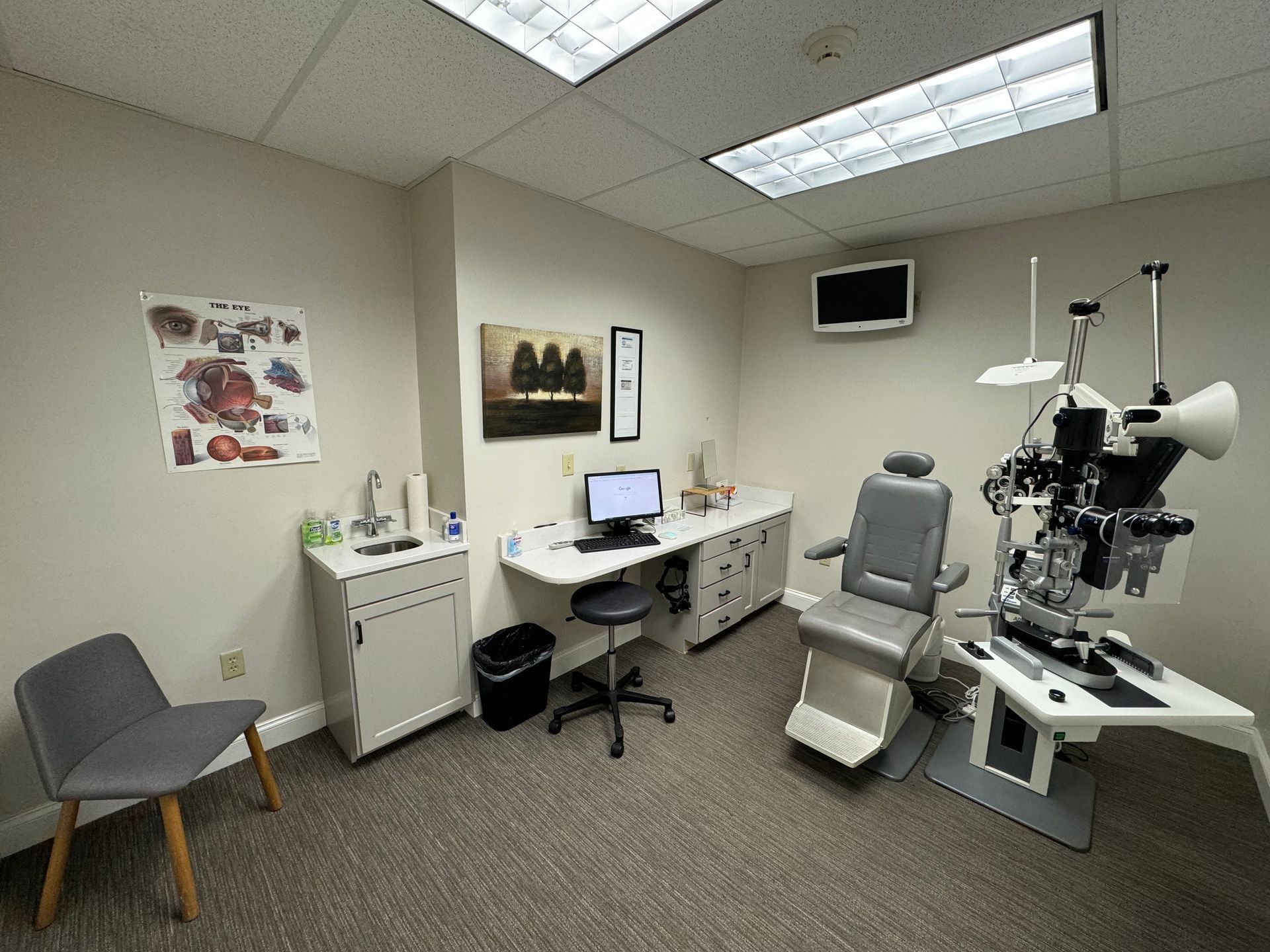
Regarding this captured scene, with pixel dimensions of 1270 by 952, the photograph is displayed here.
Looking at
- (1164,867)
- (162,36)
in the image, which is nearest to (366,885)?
(162,36)

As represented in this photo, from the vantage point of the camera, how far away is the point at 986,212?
101 inches

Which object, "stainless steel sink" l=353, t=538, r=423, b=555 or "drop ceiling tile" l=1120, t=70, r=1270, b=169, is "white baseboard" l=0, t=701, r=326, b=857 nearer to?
"stainless steel sink" l=353, t=538, r=423, b=555

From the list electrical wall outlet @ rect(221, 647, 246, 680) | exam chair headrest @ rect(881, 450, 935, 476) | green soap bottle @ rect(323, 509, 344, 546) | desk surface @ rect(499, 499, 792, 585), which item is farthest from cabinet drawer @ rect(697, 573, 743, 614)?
electrical wall outlet @ rect(221, 647, 246, 680)

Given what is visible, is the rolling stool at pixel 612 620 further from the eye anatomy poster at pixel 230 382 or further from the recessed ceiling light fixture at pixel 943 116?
the recessed ceiling light fixture at pixel 943 116

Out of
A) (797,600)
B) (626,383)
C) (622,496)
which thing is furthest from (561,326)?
(797,600)

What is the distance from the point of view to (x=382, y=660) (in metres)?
2.09

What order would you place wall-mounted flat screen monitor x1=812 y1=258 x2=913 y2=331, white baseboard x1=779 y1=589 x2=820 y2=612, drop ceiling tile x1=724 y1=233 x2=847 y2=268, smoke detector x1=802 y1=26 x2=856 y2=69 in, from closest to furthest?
smoke detector x1=802 y1=26 x2=856 y2=69
wall-mounted flat screen monitor x1=812 y1=258 x2=913 y2=331
drop ceiling tile x1=724 y1=233 x2=847 y2=268
white baseboard x1=779 y1=589 x2=820 y2=612

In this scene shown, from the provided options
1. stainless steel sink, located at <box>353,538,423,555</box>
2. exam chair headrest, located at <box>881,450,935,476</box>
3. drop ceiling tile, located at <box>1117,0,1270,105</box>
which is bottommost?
stainless steel sink, located at <box>353,538,423,555</box>

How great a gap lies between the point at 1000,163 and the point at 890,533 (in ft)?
5.49

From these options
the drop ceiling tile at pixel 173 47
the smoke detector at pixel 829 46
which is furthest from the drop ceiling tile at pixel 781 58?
the drop ceiling tile at pixel 173 47

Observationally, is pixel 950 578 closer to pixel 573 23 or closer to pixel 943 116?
pixel 943 116

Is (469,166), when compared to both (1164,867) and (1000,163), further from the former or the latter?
(1164,867)

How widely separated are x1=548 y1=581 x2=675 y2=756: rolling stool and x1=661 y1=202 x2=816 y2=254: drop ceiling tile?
81.5 inches

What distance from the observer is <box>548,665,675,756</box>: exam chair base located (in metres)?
2.29
